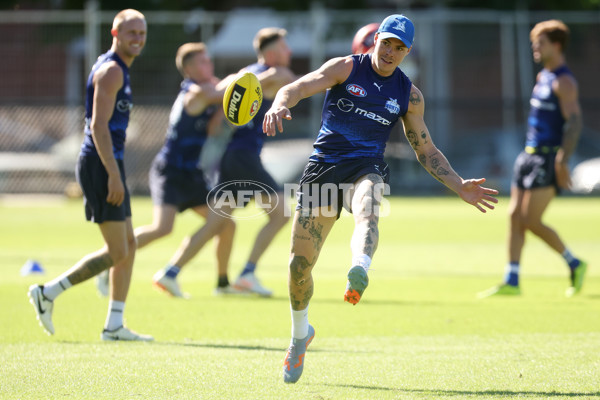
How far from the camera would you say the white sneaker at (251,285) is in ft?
32.8

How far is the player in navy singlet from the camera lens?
996cm

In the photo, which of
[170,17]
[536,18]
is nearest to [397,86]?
[170,17]

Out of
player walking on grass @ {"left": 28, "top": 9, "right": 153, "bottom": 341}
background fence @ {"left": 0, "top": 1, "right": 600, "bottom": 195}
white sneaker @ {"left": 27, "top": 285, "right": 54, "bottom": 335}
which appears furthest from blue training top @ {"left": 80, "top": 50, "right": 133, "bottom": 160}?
background fence @ {"left": 0, "top": 1, "right": 600, "bottom": 195}

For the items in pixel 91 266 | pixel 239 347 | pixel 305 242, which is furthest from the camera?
pixel 91 266

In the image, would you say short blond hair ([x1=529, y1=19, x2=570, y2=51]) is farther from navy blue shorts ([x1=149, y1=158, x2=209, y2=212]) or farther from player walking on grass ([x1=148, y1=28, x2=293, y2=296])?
navy blue shorts ([x1=149, y1=158, x2=209, y2=212])

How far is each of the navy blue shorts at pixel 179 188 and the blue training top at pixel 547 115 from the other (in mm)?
3694

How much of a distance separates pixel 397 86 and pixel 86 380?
2822mm

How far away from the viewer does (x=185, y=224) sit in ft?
61.3

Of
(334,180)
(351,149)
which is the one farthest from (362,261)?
(351,149)

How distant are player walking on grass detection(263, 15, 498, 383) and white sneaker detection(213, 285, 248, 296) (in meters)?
3.93

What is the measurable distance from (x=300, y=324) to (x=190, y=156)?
4.45m

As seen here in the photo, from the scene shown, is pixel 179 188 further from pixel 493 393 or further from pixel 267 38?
pixel 493 393

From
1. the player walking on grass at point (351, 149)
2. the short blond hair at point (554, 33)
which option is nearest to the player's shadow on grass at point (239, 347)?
the player walking on grass at point (351, 149)

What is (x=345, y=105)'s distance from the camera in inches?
247
